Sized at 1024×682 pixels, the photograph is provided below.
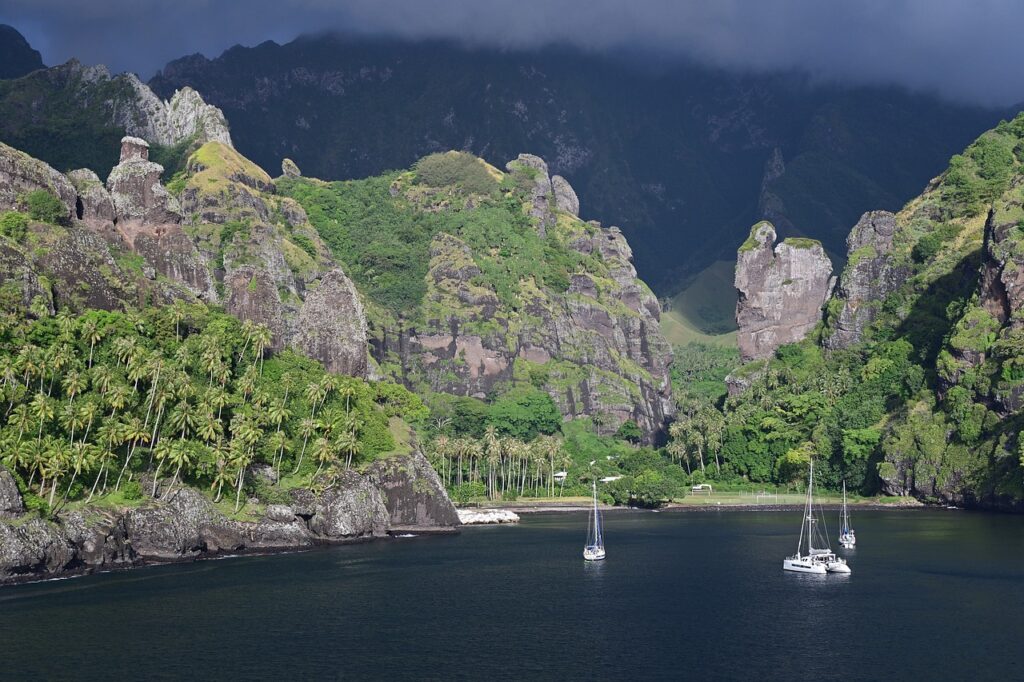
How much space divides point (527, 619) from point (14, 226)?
122 metres

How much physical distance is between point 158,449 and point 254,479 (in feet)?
61.9

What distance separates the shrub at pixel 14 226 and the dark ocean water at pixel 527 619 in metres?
73.3

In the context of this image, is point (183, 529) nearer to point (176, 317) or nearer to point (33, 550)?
point (33, 550)

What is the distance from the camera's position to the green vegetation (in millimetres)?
152375

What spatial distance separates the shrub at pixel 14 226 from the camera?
19225cm

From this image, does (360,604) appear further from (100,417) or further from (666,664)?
(100,417)

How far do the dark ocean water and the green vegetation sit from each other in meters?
16.7

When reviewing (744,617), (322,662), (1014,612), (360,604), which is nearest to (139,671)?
(322,662)

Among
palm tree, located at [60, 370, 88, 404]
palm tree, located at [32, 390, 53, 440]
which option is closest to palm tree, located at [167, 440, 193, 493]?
palm tree, located at [60, 370, 88, 404]

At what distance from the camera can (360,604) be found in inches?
5015

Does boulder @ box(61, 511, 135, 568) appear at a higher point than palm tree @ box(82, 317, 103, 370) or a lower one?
lower

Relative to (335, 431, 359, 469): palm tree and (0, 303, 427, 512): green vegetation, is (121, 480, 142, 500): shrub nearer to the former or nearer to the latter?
(0, 303, 427, 512): green vegetation

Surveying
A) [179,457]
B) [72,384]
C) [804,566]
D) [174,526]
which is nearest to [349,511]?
[179,457]

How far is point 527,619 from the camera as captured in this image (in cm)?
12125
